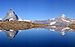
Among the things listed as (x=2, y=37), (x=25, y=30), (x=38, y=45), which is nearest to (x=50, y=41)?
(x=38, y=45)

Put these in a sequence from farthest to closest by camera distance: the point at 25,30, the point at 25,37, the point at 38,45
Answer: the point at 25,30
the point at 25,37
the point at 38,45

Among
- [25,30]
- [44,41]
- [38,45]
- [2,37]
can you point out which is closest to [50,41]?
[44,41]

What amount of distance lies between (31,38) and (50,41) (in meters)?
1.39

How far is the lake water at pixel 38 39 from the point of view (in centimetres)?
1307

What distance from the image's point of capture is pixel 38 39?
1393 cm

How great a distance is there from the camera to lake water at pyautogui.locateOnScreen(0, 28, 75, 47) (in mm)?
13070

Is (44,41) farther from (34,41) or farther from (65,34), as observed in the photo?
(65,34)

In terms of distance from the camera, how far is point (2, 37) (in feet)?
44.9

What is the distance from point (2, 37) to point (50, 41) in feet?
11.2

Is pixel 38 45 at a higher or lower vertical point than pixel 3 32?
lower

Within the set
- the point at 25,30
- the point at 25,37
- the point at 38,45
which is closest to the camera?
the point at 38,45

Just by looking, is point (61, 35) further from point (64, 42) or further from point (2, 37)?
point (2, 37)

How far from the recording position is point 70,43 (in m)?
13.3

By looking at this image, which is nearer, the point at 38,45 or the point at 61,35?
the point at 38,45
